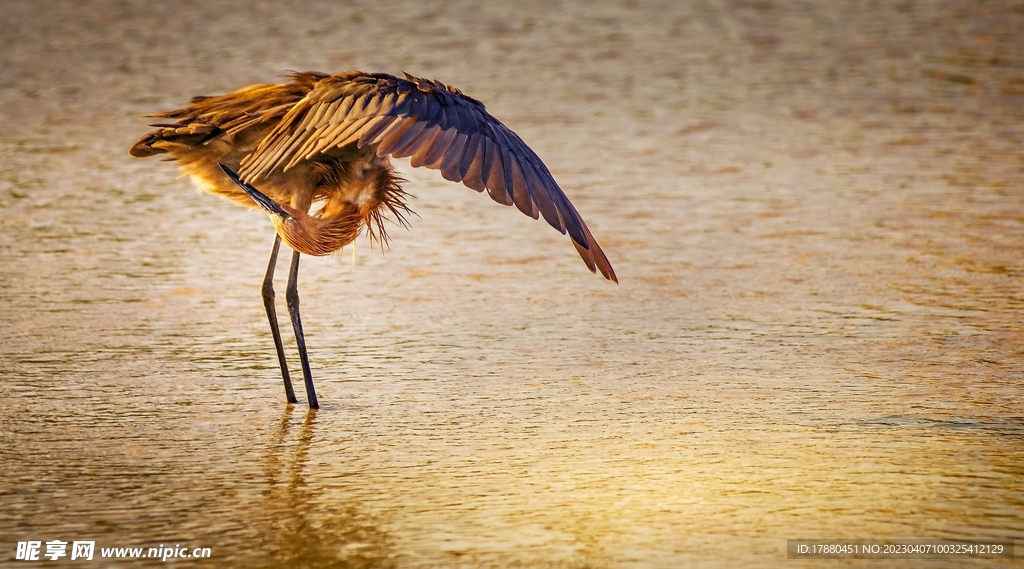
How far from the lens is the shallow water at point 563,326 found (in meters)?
3.79

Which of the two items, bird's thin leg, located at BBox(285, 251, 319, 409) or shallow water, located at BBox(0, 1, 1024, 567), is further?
bird's thin leg, located at BBox(285, 251, 319, 409)

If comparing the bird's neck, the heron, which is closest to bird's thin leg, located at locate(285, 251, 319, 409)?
the heron

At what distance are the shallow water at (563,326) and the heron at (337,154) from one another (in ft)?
2.08

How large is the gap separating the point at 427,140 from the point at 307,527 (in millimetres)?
1320

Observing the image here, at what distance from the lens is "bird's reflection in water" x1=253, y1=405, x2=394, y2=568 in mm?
3480

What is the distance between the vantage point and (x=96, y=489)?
13.0 feet

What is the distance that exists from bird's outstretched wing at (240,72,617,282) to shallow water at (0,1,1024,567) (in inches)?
33.1

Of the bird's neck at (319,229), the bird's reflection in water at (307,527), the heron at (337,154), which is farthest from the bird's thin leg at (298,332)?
the bird's reflection in water at (307,527)

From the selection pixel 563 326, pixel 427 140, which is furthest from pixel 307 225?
pixel 563 326

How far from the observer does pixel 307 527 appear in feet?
12.1

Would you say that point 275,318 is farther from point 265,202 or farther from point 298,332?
point 265,202

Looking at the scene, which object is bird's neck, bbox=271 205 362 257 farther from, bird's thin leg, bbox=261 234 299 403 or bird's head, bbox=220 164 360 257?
bird's thin leg, bbox=261 234 299 403

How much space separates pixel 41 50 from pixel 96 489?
797cm

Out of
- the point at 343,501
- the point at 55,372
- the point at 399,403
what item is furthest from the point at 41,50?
the point at 343,501
